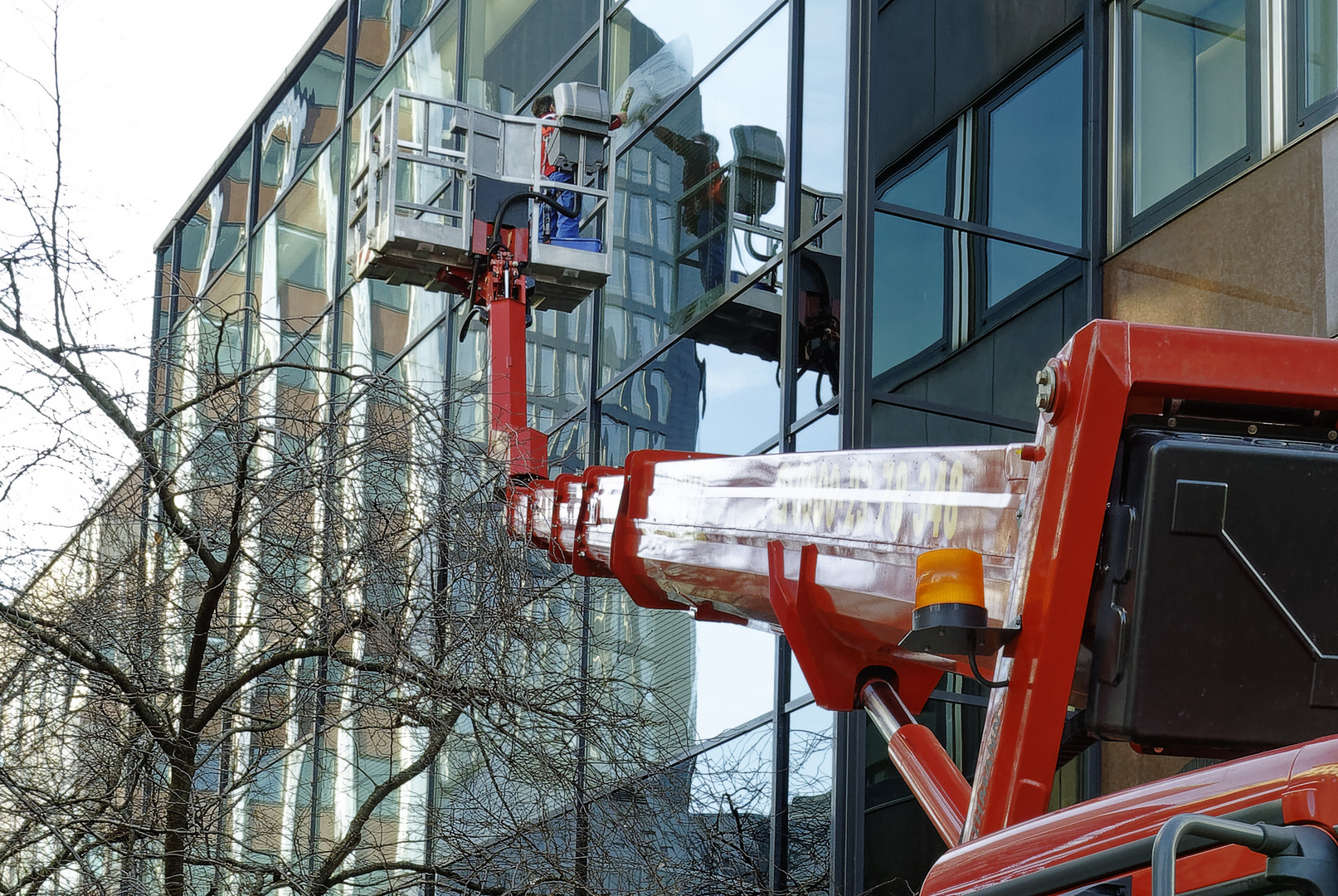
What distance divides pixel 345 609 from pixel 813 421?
12.5 feet

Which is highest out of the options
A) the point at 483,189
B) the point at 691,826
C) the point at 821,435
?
the point at 483,189

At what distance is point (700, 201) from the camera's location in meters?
12.0

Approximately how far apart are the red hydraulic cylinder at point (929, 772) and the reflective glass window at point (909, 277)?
6.25 meters

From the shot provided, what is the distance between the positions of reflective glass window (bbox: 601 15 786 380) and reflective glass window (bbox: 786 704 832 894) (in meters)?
3.16

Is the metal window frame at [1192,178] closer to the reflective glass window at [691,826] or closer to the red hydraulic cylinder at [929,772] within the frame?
the reflective glass window at [691,826]

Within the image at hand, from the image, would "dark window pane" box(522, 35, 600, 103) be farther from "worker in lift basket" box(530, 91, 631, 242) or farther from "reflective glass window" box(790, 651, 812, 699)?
"reflective glass window" box(790, 651, 812, 699)

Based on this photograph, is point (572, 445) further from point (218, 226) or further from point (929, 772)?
point (218, 226)

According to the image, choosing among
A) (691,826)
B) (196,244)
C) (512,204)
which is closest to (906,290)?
(512,204)

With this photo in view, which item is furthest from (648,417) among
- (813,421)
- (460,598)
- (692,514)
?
(692,514)

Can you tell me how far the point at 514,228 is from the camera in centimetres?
1029

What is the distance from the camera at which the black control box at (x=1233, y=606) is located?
2.71 m

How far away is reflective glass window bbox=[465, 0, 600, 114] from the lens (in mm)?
14867

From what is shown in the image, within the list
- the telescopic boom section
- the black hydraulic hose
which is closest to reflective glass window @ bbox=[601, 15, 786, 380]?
the black hydraulic hose

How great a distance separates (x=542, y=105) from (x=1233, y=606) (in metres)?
12.9
